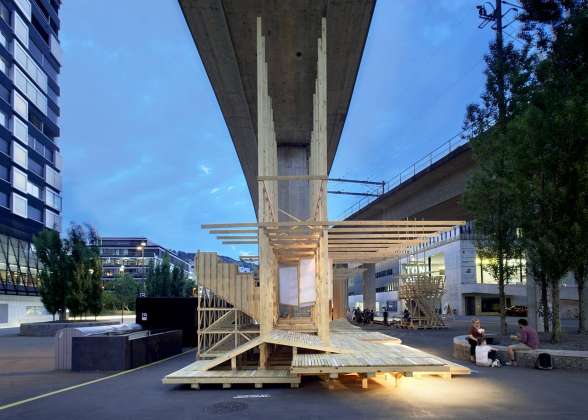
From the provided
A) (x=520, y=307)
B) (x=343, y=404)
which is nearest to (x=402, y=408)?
(x=343, y=404)

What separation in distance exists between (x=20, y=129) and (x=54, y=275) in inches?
1194

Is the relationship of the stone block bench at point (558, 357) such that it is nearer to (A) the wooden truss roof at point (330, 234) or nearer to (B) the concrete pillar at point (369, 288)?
(A) the wooden truss roof at point (330, 234)

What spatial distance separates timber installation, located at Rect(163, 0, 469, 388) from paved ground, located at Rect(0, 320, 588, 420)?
1.36 feet

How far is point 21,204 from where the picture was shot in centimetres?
5781

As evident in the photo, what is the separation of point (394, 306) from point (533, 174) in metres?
67.6

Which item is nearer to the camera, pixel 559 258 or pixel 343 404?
pixel 343 404

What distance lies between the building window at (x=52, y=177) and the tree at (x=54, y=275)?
34661mm

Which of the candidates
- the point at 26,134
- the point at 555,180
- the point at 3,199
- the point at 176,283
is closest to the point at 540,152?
the point at 555,180

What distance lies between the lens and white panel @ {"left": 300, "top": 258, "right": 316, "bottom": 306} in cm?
1716

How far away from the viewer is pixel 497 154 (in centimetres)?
2172

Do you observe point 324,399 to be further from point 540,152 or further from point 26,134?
point 26,134

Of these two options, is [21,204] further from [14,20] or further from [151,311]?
[151,311]


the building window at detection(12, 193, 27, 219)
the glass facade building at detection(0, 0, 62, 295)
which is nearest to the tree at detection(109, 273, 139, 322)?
the glass facade building at detection(0, 0, 62, 295)

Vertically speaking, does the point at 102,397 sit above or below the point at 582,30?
below
